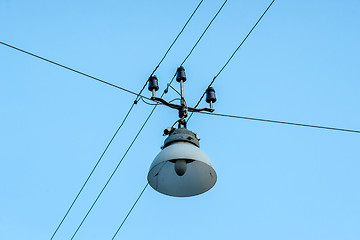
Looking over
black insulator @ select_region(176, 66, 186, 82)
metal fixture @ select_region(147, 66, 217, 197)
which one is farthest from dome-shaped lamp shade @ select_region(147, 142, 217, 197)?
black insulator @ select_region(176, 66, 186, 82)

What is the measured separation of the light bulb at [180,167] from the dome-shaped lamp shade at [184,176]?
0.04 metres

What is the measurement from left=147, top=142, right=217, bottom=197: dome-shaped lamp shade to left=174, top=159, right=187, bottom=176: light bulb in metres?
0.04

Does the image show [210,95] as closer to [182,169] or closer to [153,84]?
[153,84]

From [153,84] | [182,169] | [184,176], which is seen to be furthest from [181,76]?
[182,169]

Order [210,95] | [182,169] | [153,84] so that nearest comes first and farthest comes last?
[182,169], [153,84], [210,95]

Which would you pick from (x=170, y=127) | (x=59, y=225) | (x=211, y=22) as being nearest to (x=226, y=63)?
(x=211, y=22)

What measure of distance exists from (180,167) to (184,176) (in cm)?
21

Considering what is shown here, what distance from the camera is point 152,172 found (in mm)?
3512

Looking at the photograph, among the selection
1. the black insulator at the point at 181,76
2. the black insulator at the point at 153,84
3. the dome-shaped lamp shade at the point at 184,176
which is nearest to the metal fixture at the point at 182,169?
the dome-shaped lamp shade at the point at 184,176

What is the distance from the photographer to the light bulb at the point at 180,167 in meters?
3.39

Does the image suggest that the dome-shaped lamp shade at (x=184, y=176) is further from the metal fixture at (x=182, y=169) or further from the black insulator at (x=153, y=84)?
the black insulator at (x=153, y=84)

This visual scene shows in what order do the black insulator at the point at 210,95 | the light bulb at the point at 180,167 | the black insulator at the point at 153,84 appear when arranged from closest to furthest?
the light bulb at the point at 180,167, the black insulator at the point at 153,84, the black insulator at the point at 210,95

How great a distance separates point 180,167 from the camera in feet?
11.1

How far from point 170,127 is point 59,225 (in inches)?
133
